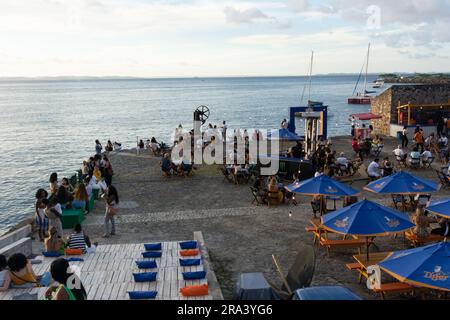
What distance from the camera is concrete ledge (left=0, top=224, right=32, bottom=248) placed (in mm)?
11219

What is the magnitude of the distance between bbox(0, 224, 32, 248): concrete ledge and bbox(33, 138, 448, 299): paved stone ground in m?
1.66

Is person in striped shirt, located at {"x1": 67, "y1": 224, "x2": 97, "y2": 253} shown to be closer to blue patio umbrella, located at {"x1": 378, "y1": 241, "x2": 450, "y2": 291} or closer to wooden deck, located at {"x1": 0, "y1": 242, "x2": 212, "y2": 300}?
wooden deck, located at {"x1": 0, "y1": 242, "x2": 212, "y2": 300}

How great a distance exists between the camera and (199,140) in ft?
85.0

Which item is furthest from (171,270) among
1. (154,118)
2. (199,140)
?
(154,118)

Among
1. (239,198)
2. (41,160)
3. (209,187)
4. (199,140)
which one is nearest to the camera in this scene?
(239,198)

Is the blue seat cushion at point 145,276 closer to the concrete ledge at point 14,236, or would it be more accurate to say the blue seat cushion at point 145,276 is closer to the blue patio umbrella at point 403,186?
the concrete ledge at point 14,236

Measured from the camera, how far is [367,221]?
9.49m

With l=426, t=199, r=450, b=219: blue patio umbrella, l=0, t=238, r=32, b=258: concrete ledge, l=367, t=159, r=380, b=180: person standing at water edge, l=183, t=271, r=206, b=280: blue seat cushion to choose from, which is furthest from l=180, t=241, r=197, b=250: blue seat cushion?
l=367, t=159, r=380, b=180: person standing at water edge

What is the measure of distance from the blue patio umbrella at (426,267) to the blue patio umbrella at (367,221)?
1.78 metres

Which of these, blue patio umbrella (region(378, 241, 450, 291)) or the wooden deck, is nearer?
blue patio umbrella (region(378, 241, 450, 291))

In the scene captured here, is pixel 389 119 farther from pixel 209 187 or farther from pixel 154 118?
pixel 154 118

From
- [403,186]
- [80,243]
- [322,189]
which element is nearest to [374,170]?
[403,186]

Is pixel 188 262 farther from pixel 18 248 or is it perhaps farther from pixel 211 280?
pixel 18 248
